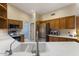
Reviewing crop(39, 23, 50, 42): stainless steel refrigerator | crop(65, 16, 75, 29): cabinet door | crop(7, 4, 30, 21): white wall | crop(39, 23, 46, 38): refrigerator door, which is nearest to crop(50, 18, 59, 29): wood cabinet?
crop(39, 23, 50, 42): stainless steel refrigerator

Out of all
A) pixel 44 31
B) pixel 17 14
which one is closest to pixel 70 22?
pixel 44 31

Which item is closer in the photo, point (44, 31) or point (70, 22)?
point (44, 31)

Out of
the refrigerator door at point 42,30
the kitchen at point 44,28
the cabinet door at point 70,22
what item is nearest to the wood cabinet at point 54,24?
the kitchen at point 44,28

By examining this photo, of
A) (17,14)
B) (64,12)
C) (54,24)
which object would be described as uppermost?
(64,12)

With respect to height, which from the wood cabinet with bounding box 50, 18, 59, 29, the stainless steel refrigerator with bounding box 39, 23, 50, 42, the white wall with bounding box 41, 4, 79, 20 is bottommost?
the stainless steel refrigerator with bounding box 39, 23, 50, 42

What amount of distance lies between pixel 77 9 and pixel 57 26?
89 cm

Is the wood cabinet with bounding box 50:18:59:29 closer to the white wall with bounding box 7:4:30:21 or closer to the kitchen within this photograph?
the kitchen

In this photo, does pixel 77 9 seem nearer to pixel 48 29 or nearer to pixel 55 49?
pixel 48 29

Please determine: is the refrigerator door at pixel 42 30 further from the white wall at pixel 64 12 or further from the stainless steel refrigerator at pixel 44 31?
the white wall at pixel 64 12

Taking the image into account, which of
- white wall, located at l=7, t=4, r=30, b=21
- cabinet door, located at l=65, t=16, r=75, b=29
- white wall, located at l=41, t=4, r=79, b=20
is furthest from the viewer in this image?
cabinet door, located at l=65, t=16, r=75, b=29

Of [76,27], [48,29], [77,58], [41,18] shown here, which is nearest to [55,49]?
[41,18]

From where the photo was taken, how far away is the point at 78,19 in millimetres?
3502

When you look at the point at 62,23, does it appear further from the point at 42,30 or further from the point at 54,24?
the point at 42,30

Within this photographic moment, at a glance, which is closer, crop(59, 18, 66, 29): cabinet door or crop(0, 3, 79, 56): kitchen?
crop(0, 3, 79, 56): kitchen
